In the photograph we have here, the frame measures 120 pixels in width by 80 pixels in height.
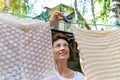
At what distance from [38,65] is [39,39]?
5.6 inches

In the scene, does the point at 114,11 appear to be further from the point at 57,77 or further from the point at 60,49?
the point at 57,77

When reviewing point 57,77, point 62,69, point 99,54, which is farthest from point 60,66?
point 99,54

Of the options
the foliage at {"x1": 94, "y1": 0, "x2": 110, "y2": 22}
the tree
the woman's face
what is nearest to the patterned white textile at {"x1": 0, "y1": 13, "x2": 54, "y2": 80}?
the woman's face

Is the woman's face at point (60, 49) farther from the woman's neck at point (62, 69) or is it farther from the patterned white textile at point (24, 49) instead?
the patterned white textile at point (24, 49)

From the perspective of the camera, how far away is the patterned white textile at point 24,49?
60.6 inches

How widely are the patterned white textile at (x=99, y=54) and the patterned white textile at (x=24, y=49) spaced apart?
0.61 feet

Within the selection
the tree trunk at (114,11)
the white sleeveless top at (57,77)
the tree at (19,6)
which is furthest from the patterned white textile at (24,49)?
the tree at (19,6)

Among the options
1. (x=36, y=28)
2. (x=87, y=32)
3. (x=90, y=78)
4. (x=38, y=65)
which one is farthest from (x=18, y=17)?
(x=90, y=78)

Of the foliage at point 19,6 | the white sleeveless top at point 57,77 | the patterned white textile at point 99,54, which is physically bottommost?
the white sleeveless top at point 57,77

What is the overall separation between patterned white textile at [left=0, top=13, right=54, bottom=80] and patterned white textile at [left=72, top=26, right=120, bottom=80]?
0.19 meters

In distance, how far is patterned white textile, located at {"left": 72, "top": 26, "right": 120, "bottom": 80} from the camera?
1666 millimetres

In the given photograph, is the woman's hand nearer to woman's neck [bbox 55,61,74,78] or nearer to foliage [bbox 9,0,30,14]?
woman's neck [bbox 55,61,74,78]

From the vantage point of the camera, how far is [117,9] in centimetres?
270

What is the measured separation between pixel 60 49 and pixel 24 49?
0.30 metres
